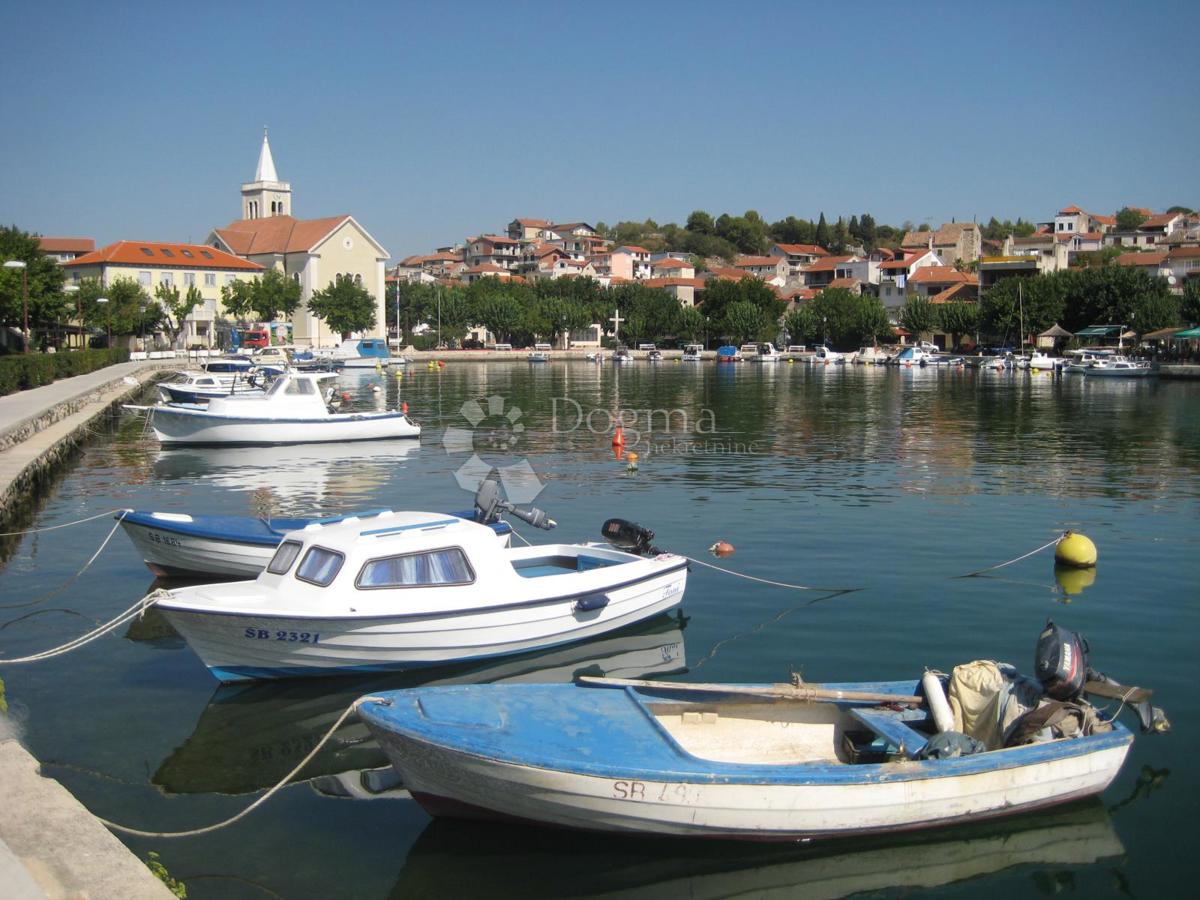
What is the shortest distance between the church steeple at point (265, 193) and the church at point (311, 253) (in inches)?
239

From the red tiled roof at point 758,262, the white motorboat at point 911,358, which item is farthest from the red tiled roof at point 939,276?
the red tiled roof at point 758,262

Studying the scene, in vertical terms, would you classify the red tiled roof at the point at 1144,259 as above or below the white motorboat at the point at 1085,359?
above

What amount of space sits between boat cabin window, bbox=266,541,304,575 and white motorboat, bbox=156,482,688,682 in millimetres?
20

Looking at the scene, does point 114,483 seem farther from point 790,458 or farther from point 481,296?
point 481,296

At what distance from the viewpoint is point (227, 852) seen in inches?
365

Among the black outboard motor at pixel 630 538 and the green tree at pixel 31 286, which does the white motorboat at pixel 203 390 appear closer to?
the green tree at pixel 31 286

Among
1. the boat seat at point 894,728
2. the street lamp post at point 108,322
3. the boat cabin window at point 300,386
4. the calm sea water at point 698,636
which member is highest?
the street lamp post at point 108,322

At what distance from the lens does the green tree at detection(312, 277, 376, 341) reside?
393 ft

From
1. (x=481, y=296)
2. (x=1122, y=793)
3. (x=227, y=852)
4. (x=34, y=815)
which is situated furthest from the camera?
(x=481, y=296)

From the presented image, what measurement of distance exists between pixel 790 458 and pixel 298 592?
23.9m

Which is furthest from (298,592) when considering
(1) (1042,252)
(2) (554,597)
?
(1) (1042,252)

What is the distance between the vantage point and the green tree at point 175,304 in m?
106

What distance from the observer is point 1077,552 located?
1891 centimetres

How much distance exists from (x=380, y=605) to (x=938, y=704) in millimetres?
6370
